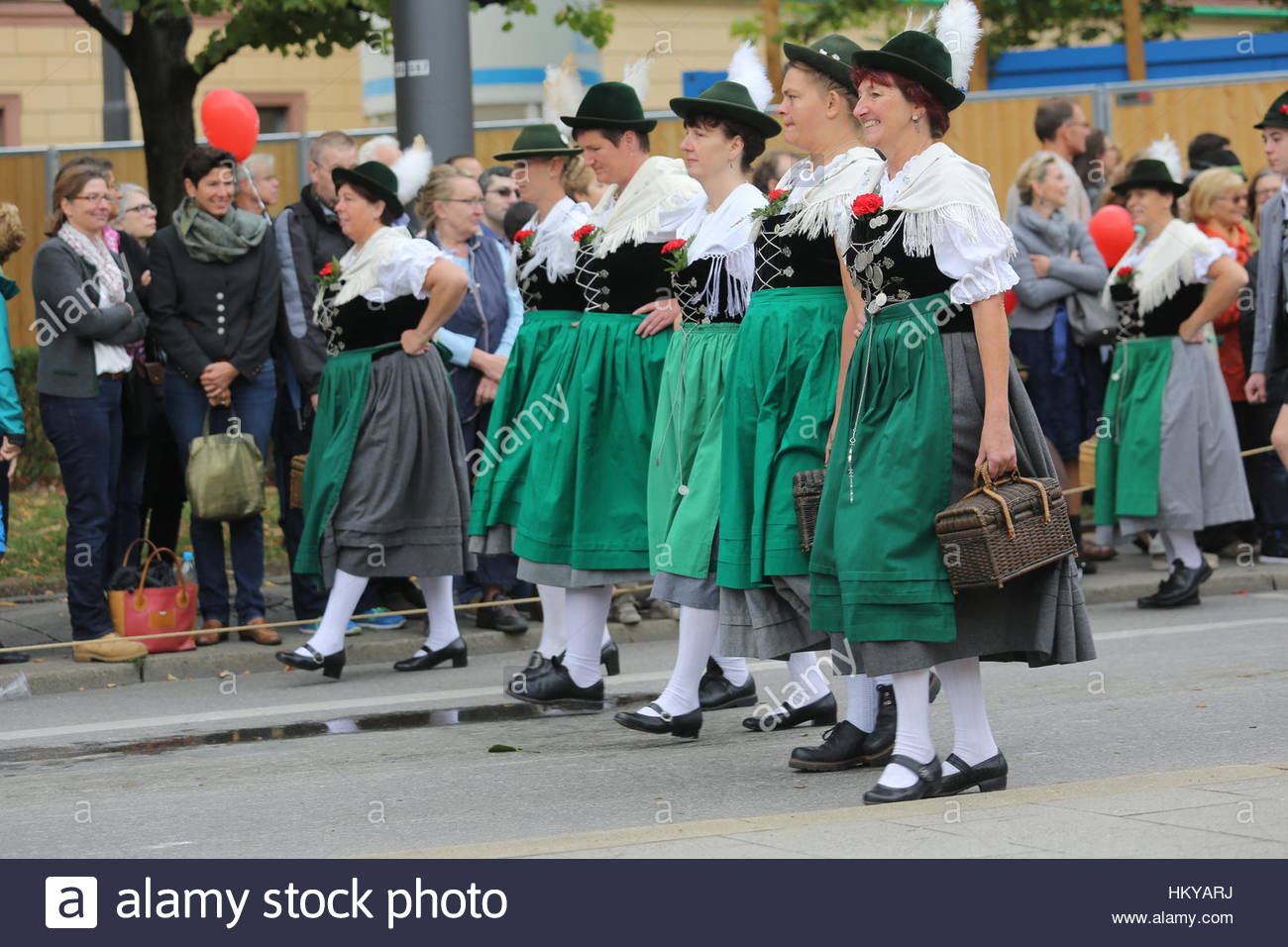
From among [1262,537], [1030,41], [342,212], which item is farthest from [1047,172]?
[1030,41]

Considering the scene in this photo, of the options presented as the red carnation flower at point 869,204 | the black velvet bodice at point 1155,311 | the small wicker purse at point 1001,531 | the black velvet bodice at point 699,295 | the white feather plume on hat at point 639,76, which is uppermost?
the white feather plume on hat at point 639,76

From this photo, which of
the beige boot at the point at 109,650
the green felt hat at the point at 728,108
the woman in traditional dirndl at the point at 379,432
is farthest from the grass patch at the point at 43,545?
the green felt hat at the point at 728,108

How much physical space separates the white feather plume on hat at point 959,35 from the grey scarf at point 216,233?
5.02 meters

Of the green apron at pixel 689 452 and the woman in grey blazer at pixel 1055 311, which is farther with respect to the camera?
the woman in grey blazer at pixel 1055 311

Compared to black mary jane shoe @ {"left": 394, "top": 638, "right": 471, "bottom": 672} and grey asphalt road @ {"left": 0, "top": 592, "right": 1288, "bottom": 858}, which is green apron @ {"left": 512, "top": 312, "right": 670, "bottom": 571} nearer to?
grey asphalt road @ {"left": 0, "top": 592, "right": 1288, "bottom": 858}

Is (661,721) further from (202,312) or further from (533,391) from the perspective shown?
(202,312)

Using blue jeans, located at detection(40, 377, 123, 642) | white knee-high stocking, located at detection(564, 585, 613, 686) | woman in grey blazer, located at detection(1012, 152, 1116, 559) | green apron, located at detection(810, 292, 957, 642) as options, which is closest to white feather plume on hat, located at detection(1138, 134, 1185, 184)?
woman in grey blazer, located at detection(1012, 152, 1116, 559)

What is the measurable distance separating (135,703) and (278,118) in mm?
20478

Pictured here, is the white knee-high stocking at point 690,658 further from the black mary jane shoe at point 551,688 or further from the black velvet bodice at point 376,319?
the black velvet bodice at point 376,319

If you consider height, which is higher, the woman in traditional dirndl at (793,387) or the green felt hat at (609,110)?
the green felt hat at (609,110)

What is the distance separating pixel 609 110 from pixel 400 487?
2.25 meters

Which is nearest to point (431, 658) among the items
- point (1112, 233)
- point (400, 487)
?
point (400, 487)

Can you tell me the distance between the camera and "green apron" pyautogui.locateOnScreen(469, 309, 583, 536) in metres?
8.09

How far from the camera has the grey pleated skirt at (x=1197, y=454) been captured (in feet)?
36.8
